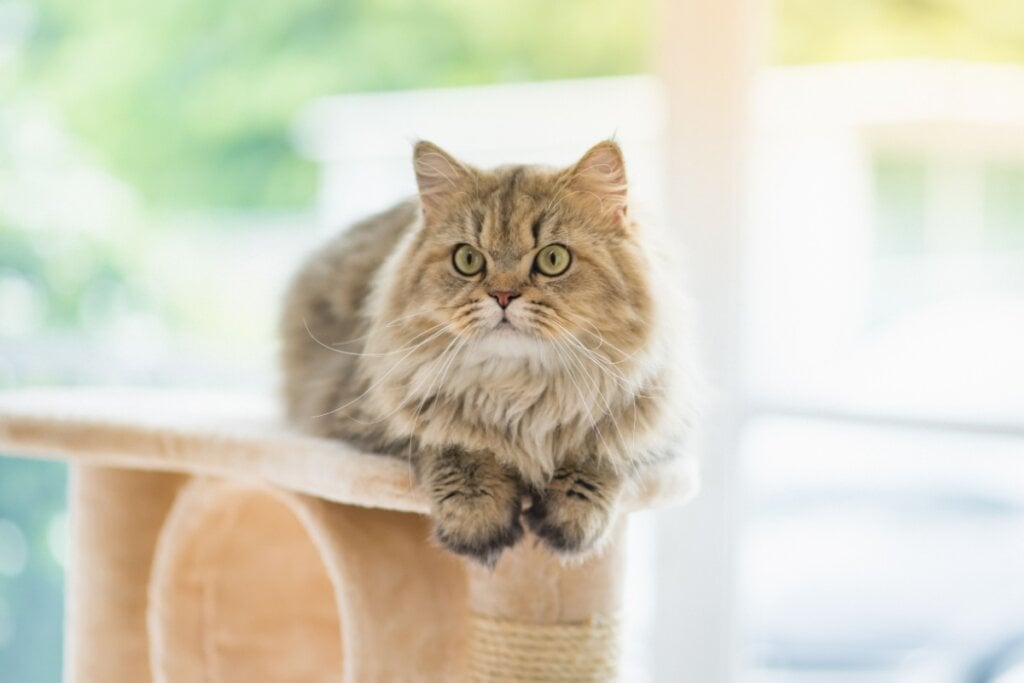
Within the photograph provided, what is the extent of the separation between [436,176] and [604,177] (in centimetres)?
22

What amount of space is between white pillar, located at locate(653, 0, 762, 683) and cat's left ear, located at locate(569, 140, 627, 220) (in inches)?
29.9

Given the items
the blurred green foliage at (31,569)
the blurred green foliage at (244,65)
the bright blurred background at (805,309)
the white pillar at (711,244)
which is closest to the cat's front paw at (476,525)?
the bright blurred background at (805,309)

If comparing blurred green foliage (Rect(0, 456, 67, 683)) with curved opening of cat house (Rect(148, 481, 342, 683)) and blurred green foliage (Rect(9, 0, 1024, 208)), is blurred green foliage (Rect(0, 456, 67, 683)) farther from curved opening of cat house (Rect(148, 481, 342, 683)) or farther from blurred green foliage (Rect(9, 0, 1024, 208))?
curved opening of cat house (Rect(148, 481, 342, 683))

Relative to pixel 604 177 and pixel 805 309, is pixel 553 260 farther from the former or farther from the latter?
pixel 805 309

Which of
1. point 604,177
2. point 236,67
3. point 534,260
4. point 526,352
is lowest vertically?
point 526,352

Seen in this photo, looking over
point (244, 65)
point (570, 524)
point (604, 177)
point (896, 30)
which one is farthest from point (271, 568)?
point (244, 65)

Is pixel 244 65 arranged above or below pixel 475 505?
above

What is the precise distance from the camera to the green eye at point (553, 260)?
1.22m

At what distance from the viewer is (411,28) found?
310 cm

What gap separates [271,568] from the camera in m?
1.67

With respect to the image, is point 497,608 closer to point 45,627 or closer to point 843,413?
Answer: point 843,413

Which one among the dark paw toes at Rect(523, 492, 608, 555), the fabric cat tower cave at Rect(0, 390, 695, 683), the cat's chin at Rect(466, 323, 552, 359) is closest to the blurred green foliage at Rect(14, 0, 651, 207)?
the fabric cat tower cave at Rect(0, 390, 695, 683)

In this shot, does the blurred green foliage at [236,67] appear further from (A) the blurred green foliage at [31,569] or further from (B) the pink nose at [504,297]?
(B) the pink nose at [504,297]

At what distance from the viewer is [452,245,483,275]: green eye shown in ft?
4.09
